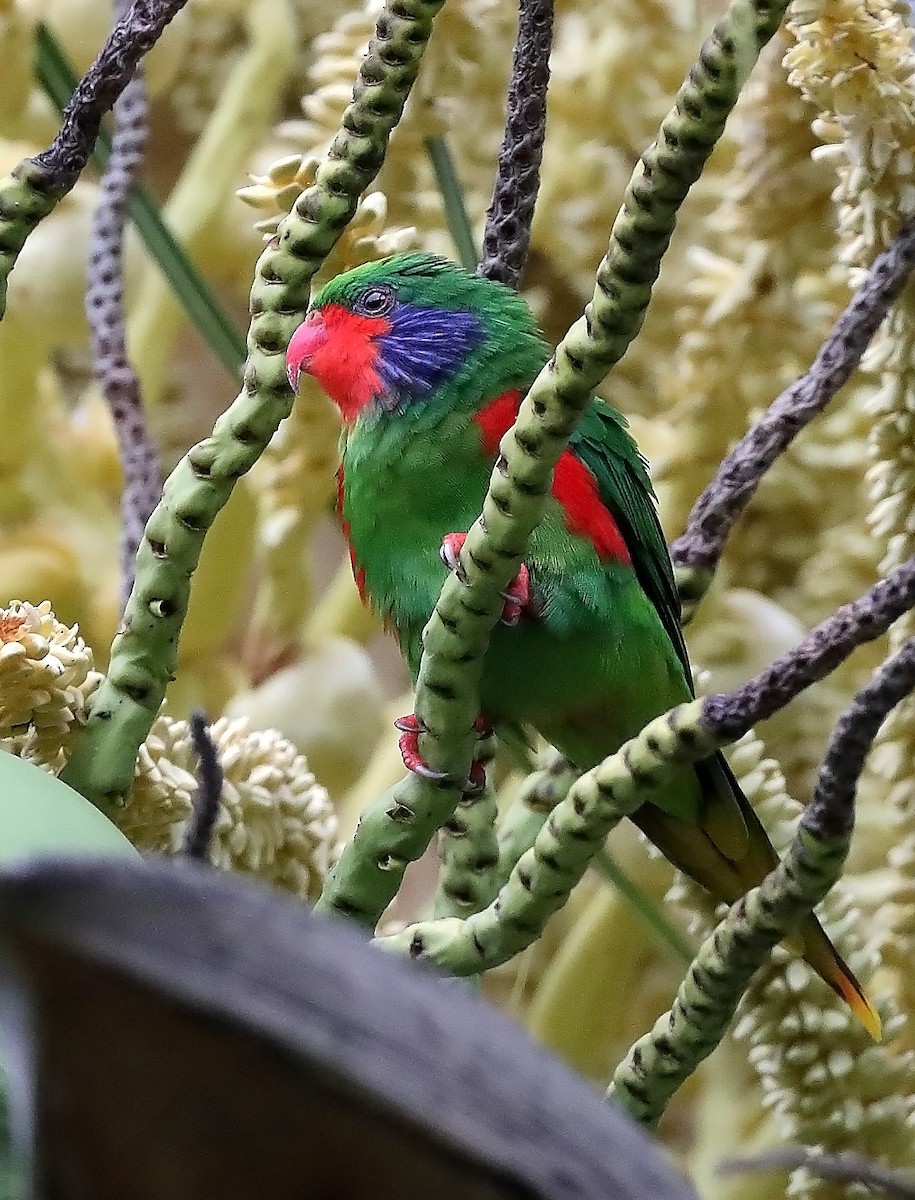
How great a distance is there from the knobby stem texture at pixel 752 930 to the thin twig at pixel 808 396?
134 millimetres

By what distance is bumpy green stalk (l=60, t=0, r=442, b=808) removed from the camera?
310 mm

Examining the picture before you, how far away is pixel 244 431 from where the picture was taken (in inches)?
12.8

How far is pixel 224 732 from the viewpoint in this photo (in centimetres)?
42

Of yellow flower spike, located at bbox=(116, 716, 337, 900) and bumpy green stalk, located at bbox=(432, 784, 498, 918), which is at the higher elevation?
yellow flower spike, located at bbox=(116, 716, 337, 900)

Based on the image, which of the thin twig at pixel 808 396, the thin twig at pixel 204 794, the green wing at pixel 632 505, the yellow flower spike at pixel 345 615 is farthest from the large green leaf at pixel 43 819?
the yellow flower spike at pixel 345 615

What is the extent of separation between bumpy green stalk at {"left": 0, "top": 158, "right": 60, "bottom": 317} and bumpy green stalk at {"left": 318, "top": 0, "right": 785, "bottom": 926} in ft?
0.41

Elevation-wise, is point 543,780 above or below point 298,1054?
below

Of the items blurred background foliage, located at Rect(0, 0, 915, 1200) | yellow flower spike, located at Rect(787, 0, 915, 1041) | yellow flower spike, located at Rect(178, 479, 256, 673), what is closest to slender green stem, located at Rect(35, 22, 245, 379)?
blurred background foliage, located at Rect(0, 0, 915, 1200)

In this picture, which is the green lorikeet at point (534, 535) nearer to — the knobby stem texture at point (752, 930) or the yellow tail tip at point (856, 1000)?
the yellow tail tip at point (856, 1000)

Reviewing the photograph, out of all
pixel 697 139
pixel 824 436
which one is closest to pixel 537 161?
pixel 697 139

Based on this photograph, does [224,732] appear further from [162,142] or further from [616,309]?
[162,142]

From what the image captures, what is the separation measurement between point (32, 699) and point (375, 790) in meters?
0.37

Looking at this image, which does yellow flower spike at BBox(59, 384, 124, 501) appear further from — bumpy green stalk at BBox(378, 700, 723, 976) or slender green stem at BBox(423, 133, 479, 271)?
bumpy green stalk at BBox(378, 700, 723, 976)

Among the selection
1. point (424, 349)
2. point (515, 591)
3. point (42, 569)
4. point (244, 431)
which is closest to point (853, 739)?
point (244, 431)
